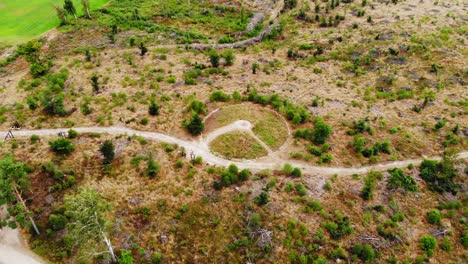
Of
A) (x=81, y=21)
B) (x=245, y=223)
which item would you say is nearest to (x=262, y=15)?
(x=81, y=21)

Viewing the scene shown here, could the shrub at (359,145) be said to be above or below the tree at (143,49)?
below

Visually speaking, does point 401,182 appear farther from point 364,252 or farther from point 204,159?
point 204,159

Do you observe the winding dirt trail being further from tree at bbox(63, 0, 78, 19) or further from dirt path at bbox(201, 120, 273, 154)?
tree at bbox(63, 0, 78, 19)

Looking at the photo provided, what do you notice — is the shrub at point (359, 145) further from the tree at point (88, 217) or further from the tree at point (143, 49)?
the tree at point (143, 49)

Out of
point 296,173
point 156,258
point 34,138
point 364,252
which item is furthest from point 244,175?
point 34,138

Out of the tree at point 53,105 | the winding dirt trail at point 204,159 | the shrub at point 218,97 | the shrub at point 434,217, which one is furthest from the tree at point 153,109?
the shrub at point 434,217

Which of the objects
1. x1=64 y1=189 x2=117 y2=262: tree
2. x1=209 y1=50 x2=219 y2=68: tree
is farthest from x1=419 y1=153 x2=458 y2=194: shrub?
x1=64 y1=189 x2=117 y2=262: tree
